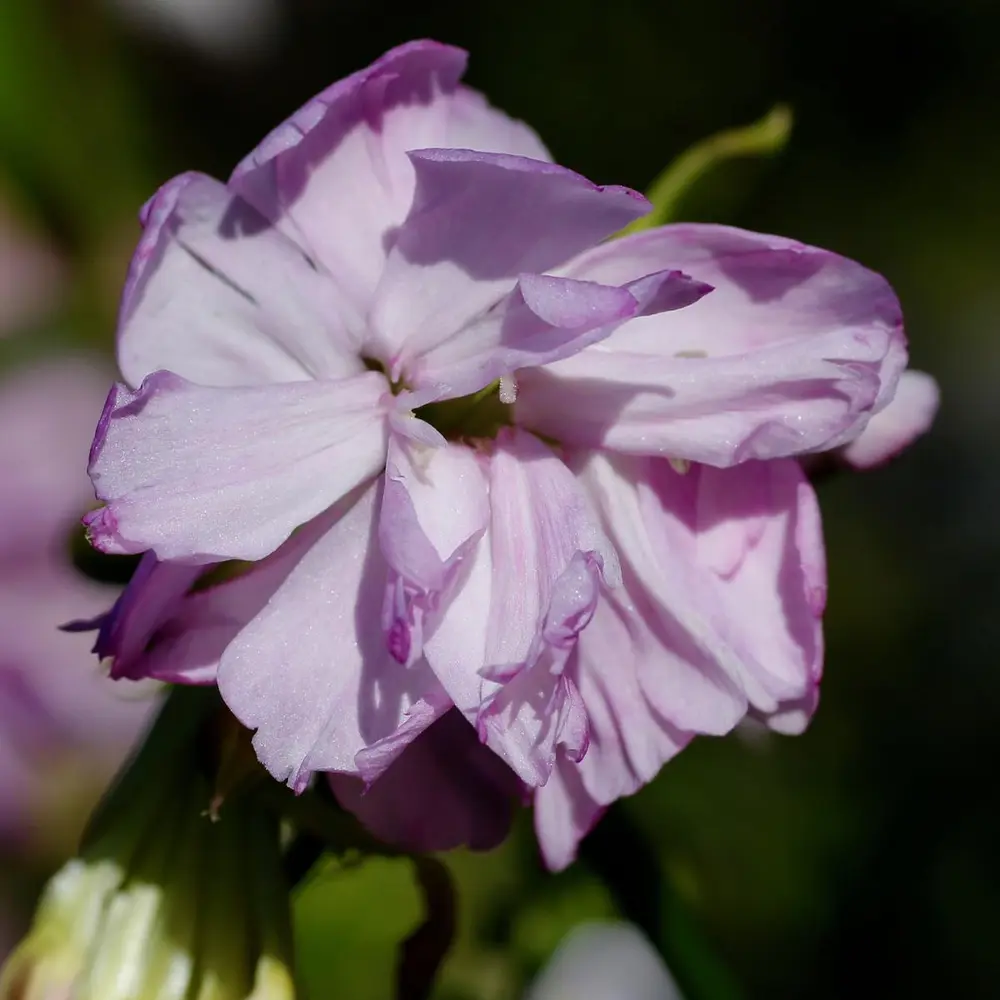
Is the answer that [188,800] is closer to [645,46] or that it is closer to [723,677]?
[723,677]

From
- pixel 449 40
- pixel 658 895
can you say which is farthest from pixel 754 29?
pixel 658 895

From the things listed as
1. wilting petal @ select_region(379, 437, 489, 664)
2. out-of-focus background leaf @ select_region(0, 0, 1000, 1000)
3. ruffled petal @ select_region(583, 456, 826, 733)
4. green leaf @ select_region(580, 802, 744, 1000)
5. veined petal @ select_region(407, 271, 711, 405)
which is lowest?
out-of-focus background leaf @ select_region(0, 0, 1000, 1000)

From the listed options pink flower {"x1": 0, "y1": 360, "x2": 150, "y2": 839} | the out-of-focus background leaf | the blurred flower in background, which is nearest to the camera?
the blurred flower in background

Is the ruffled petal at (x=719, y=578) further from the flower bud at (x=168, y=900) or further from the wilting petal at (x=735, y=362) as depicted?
the flower bud at (x=168, y=900)

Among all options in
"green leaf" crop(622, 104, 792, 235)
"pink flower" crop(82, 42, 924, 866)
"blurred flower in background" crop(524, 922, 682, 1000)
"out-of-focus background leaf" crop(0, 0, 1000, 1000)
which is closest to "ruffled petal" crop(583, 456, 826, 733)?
"pink flower" crop(82, 42, 924, 866)

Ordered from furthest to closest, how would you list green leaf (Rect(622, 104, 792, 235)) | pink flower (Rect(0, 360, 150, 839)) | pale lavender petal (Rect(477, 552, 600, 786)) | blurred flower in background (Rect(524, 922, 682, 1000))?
1. pink flower (Rect(0, 360, 150, 839))
2. blurred flower in background (Rect(524, 922, 682, 1000))
3. green leaf (Rect(622, 104, 792, 235))
4. pale lavender petal (Rect(477, 552, 600, 786))

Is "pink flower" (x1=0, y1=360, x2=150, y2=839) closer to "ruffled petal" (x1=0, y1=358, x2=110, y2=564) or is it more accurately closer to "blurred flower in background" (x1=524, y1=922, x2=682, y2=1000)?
"ruffled petal" (x1=0, y1=358, x2=110, y2=564)
